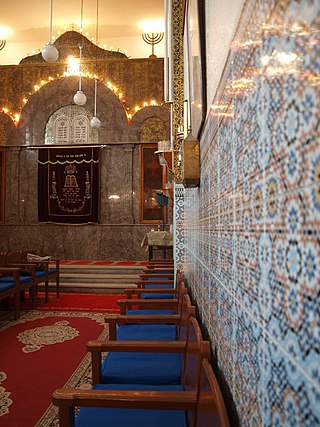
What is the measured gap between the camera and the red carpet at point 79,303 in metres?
5.61

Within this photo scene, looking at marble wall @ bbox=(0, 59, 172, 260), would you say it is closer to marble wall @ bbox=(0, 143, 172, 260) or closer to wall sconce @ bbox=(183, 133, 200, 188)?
marble wall @ bbox=(0, 143, 172, 260)

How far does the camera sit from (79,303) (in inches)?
239

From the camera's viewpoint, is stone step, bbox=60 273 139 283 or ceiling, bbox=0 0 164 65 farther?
ceiling, bbox=0 0 164 65

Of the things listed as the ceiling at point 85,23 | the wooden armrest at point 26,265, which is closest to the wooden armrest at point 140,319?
the wooden armrest at point 26,265

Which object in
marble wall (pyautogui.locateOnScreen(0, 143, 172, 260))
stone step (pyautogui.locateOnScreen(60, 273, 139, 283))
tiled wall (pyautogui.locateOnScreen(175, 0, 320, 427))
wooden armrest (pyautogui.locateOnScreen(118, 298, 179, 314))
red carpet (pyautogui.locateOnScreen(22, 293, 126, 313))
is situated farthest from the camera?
marble wall (pyautogui.locateOnScreen(0, 143, 172, 260))

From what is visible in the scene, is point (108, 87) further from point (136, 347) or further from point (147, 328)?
point (136, 347)

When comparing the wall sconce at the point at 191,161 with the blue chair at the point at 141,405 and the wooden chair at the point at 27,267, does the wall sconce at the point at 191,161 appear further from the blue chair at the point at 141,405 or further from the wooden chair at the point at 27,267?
the wooden chair at the point at 27,267

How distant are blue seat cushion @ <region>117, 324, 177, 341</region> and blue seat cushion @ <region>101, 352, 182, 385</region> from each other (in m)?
0.25

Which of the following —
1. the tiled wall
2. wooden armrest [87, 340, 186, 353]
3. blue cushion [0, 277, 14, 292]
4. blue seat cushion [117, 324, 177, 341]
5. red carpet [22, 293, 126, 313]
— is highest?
the tiled wall

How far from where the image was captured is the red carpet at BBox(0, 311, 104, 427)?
99.8 inches

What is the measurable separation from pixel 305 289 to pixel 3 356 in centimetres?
382

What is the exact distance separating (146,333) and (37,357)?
4.96 ft

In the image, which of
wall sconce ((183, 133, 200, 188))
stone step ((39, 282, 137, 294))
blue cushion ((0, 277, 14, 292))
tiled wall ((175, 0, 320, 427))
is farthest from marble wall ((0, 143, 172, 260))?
tiled wall ((175, 0, 320, 427))

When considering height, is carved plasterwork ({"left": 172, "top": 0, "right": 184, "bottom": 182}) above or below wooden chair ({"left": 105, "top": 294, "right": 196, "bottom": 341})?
above
